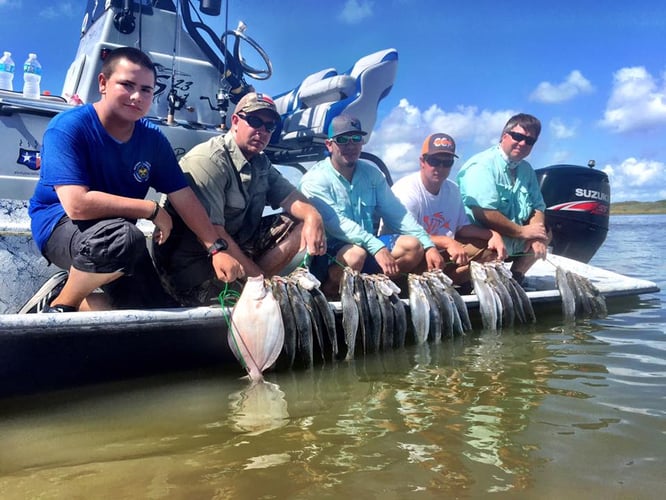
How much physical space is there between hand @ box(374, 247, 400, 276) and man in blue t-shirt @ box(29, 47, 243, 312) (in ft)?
4.83

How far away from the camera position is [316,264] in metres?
4.93

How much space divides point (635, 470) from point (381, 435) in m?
1.05

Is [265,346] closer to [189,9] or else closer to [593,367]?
[593,367]

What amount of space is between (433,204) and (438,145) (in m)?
0.64

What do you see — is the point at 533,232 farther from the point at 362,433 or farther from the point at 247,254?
the point at 362,433

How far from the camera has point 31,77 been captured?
646 cm

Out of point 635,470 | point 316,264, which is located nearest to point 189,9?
point 316,264

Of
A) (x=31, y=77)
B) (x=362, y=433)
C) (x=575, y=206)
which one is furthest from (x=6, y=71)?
(x=575, y=206)

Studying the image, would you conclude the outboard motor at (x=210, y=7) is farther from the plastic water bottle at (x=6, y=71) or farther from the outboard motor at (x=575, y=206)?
the outboard motor at (x=575, y=206)

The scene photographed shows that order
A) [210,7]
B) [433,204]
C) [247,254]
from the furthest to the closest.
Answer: [210,7] → [433,204] → [247,254]

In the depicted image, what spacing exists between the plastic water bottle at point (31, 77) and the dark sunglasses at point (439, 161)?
4822 millimetres

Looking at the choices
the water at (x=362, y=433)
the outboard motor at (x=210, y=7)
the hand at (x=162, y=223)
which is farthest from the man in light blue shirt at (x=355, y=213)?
the outboard motor at (x=210, y=7)

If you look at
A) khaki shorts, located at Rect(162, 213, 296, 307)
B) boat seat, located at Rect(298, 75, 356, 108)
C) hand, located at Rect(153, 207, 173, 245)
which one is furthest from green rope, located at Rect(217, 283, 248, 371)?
boat seat, located at Rect(298, 75, 356, 108)

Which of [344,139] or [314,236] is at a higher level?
[344,139]
